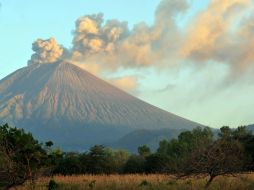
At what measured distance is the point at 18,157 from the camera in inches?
909

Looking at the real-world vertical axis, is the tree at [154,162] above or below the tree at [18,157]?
above

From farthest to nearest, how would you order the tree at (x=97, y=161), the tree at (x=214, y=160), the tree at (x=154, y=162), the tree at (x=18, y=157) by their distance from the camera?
the tree at (x=97, y=161) → the tree at (x=154, y=162) → the tree at (x=214, y=160) → the tree at (x=18, y=157)

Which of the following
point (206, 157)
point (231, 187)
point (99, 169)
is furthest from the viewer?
point (99, 169)

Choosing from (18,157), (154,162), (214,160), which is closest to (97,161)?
(154,162)

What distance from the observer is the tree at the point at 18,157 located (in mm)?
20812

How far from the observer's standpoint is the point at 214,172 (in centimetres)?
2314

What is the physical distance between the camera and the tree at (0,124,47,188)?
68.3 ft

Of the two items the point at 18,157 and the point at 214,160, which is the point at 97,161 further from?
the point at 214,160

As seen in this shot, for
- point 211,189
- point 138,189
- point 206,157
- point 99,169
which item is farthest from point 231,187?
point 99,169

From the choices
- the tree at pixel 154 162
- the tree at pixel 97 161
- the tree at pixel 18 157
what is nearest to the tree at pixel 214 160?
the tree at pixel 18 157

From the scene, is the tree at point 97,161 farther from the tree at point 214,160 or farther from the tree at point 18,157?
the tree at point 214,160

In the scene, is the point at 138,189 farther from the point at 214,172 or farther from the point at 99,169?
the point at 99,169

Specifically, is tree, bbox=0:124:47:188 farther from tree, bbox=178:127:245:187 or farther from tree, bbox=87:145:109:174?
tree, bbox=87:145:109:174

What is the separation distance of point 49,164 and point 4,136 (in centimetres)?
241
